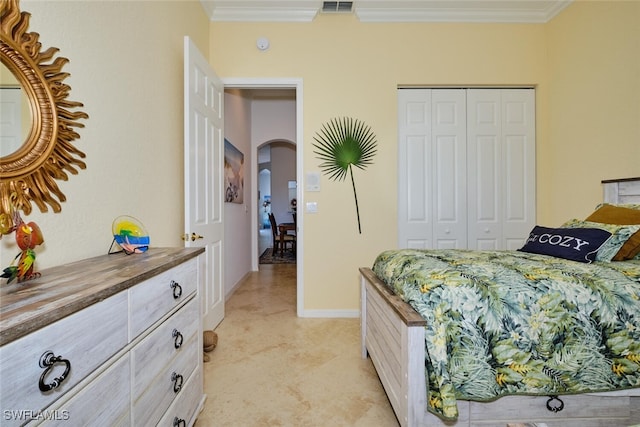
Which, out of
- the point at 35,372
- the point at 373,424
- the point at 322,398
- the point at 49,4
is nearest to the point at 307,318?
the point at 322,398

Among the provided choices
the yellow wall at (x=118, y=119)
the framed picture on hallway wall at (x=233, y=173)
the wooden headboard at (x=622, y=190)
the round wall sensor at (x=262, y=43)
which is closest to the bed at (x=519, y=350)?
the wooden headboard at (x=622, y=190)

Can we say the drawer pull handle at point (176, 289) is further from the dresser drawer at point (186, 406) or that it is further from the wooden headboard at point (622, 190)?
the wooden headboard at point (622, 190)

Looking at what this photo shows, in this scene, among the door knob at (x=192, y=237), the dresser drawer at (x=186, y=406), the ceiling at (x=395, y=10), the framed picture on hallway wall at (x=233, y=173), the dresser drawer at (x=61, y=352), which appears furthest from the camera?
the framed picture on hallway wall at (x=233, y=173)

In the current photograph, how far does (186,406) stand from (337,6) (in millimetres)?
3448

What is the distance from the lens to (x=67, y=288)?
827mm

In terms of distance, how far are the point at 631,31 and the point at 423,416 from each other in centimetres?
315

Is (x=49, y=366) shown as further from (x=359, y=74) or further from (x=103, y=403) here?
(x=359, y=74)

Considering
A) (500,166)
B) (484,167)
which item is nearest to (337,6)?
(484,167)

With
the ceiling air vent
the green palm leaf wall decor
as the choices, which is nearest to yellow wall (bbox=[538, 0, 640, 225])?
the green palm leaf wall decor

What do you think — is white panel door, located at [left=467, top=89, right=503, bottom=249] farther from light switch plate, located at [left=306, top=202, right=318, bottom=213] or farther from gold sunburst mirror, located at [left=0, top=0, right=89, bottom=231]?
gold sunburst mirror, located at [left=0, top=0, right=89, bottom=231]

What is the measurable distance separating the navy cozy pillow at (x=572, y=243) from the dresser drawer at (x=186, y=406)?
7.12 ft

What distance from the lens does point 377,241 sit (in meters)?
3.10

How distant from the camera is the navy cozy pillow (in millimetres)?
1674

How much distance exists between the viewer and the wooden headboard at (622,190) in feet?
7.35
